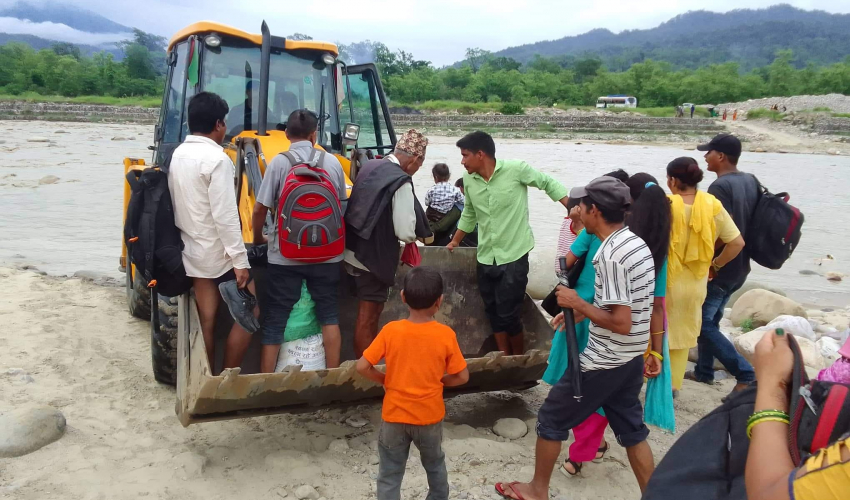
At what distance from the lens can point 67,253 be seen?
9797 millimetres

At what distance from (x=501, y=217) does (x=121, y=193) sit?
1432 centimetres

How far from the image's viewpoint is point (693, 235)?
388 cm

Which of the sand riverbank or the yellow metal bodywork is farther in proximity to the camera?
the yellow metal bodywork

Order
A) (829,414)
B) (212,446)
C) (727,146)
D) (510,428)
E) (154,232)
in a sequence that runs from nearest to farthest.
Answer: (829,414), (154,232), (212,446), (510,428), (727,146)

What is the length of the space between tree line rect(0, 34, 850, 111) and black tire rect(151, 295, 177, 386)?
164 feet

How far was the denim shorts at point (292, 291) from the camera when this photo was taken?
12.4 feet

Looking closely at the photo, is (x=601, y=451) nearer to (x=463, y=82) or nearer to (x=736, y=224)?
(x=736, y=224)

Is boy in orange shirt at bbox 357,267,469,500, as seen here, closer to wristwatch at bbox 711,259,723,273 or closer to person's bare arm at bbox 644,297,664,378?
person's bare arm at bbox 644,297,664,378

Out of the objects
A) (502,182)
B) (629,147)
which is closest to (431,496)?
(502,182)

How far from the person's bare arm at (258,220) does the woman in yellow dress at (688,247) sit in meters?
2.38

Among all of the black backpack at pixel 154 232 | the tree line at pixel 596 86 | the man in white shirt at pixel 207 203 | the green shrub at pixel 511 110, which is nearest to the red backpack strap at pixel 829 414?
the man in white shirt at pixel 207 203

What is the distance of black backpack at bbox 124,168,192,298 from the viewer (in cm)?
360

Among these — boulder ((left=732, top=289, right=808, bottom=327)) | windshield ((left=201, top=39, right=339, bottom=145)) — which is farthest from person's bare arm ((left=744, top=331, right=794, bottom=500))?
boulder ((left=732, top=289, right=808, bottom=327))

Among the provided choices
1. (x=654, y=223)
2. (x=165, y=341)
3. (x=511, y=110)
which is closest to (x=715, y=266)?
(x=654, y=223)
